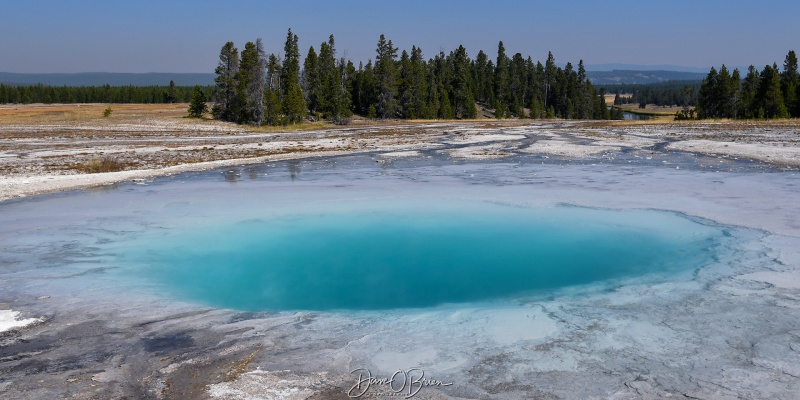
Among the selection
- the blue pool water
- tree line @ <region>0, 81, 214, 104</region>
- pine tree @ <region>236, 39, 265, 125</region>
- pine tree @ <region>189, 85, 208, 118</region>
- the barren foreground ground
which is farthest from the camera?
tree line @ <region>0, 81, 214, 104</region>

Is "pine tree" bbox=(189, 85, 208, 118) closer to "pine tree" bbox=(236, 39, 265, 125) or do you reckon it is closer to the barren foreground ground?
"pine tree" bbox=(236, 39, 265, 125)

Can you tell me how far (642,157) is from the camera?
29.5 m

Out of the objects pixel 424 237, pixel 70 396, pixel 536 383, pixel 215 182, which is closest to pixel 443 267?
pixel 424 237

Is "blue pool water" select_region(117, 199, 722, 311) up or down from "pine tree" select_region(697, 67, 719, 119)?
down

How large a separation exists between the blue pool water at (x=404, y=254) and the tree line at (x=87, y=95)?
373 ft

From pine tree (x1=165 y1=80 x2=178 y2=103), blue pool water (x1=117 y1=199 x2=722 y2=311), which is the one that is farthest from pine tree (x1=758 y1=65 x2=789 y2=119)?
pine tree (x1=165 y1=80 x2=178 y2=103)

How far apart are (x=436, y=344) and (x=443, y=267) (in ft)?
13.2

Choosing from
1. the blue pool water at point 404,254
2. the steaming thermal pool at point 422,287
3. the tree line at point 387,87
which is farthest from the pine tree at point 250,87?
the blue pool water at point 404,254

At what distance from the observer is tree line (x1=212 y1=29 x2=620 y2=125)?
6325 centimetres

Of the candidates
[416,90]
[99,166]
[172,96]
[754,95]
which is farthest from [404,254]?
[172,96]

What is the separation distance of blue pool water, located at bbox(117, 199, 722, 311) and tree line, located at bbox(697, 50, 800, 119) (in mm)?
72443

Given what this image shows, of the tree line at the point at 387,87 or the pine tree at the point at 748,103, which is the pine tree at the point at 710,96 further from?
the tree line at the point at 387,87

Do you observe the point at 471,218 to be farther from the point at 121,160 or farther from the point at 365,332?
the point at 121,160

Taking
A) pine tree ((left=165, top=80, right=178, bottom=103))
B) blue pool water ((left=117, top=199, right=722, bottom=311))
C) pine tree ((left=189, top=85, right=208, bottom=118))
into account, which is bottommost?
blue pool water ((left=117, top=199, right=722, bottom=311))
